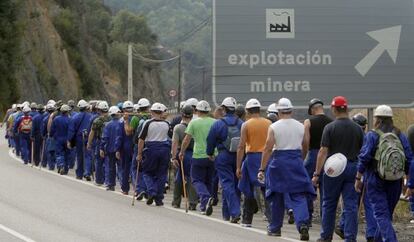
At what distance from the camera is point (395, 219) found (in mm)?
15516

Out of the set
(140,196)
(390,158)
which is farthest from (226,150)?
(390,158)

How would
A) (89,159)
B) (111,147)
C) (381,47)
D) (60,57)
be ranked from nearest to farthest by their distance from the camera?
(381,47) < (111,147) < (89,159) < (60,57)

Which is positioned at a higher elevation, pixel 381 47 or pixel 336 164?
pixel 381 47

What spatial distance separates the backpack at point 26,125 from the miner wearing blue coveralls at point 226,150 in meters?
13.8

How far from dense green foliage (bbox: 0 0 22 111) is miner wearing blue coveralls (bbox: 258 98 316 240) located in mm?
52147

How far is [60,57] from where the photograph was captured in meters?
78.9

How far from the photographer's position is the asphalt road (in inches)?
466

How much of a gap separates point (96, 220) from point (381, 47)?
729 cm

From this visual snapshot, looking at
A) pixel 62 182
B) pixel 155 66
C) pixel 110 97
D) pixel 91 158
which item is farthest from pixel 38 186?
pixel 155 66

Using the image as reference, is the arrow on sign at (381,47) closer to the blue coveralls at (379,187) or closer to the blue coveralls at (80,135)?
the blue coveralls at (379,187)

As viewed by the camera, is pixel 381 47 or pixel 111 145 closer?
pixel 381 47

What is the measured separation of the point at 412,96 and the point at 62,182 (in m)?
8.45

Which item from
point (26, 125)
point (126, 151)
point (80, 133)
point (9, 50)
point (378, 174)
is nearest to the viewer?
point (378, 174)

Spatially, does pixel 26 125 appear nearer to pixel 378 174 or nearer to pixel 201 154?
pixel 201 154
